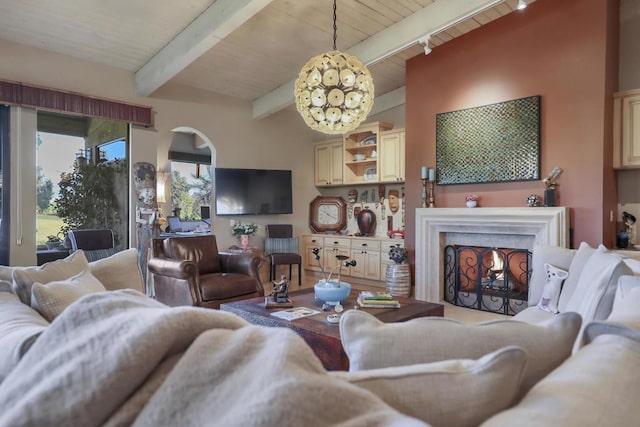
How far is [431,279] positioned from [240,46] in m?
3.57

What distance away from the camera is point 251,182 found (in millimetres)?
5848

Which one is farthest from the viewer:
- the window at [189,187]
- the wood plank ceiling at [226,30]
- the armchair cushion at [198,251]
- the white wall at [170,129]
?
the window at [189,187]

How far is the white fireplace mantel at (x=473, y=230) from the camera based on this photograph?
12.5 feet

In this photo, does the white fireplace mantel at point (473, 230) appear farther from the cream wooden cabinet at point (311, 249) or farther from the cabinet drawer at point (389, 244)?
the cream wooden cabinet at point (311, 249)

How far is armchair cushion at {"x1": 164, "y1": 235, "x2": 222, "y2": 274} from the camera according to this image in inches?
163

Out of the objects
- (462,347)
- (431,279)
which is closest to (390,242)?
(431,279)

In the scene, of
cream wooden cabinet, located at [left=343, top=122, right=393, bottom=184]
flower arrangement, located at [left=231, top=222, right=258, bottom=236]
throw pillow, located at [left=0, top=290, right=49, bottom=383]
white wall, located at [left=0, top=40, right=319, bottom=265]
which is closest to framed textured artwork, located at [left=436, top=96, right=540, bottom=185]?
cream wooden cabinet, located at [left=343, top=122, right=393, bottom=184]

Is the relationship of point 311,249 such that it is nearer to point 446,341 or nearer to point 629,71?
point 629,71

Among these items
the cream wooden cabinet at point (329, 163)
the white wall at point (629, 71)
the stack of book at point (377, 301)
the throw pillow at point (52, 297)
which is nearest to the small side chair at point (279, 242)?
the cream wooden cabinet at point (329, 163)

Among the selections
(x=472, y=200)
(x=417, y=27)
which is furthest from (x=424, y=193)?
(x=417, y=27)

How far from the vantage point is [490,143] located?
4.28m

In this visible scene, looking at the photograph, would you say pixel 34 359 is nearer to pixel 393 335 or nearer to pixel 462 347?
pixel 393 335

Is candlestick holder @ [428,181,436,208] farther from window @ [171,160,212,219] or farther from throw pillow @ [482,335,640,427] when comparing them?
window @ [171,160,212,219]

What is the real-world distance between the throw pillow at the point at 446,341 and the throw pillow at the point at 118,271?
1.62m
